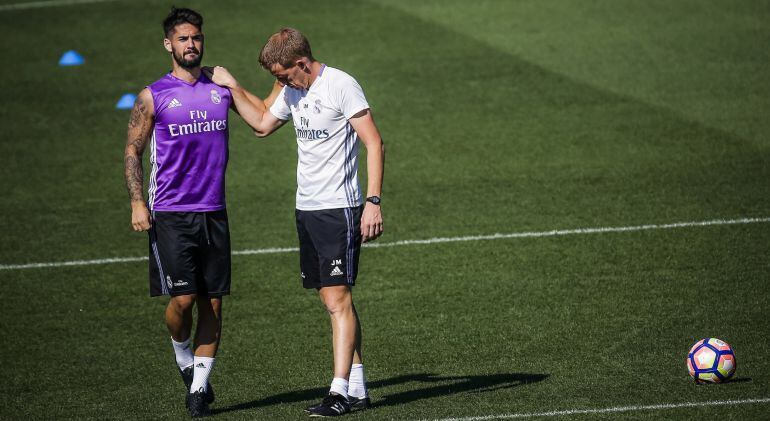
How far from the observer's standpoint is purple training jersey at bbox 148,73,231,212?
7641mm

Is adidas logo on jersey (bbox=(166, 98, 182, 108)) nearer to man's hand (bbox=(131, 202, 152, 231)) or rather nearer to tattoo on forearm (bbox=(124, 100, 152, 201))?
tattoo on forearm (bbox=(124, 100, 152, 201))

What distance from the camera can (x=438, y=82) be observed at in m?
17.6

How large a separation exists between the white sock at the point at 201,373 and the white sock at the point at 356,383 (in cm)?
95

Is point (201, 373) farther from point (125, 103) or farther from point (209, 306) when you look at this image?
point (125, 103)

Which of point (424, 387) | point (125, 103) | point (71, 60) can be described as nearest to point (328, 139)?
point (424, 387)

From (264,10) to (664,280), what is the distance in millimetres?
12458

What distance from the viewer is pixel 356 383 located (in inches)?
309

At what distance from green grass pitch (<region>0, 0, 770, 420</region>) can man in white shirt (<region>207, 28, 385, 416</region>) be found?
55 centimetres

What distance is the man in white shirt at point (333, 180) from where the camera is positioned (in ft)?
24.6

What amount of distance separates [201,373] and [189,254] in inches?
32.3

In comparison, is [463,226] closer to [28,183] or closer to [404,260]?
[404,260]

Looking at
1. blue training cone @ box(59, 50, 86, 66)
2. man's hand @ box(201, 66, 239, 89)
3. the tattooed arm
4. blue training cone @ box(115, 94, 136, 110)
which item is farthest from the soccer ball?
blue training cone @ box(59, 50, 86, 66)

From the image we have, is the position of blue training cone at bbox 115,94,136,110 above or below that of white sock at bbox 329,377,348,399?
above

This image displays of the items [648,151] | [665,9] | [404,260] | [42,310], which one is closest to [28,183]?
[42,310]
